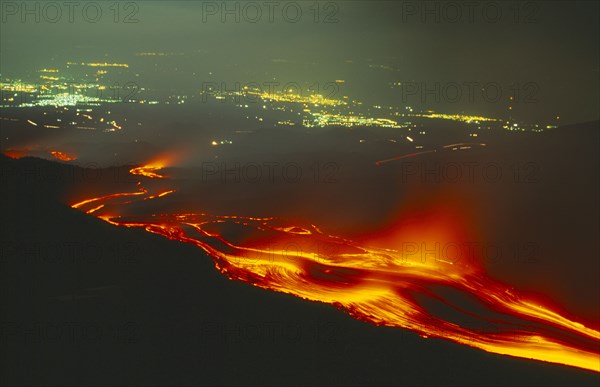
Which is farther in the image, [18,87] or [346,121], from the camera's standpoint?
[346,121]

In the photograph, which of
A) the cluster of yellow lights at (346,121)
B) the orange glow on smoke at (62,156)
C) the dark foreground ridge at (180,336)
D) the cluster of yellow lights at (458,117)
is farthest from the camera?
the cluster of yellow lights at (458,117)

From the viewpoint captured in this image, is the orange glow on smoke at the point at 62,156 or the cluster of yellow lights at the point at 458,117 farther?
the cluster of yellow lights at the point at 458,117

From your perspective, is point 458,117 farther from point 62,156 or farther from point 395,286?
point 395,286

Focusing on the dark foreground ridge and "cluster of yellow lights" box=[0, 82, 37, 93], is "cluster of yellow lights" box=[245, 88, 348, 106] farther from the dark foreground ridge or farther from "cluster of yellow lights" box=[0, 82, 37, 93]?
the dark foreground ridge

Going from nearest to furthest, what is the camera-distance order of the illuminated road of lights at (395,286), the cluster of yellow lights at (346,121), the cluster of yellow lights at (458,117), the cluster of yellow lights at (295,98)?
the illuminated road of lights at (395,286)
the cluster of yellow lights at (346,121)
the cluster of yellow lights at (458,117)
the cluster of yellow lights at (295,98)

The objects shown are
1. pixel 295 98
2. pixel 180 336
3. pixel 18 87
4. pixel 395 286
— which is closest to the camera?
pixel 180 336

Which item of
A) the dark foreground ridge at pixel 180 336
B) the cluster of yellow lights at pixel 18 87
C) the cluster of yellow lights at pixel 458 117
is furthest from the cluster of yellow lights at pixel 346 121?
the dark foreground ridge at pixel 180 336

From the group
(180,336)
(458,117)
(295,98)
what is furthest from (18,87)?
(180,336)

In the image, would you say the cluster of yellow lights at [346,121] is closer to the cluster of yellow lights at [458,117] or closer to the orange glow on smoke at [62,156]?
the cluster of yellow lights at [458,117]

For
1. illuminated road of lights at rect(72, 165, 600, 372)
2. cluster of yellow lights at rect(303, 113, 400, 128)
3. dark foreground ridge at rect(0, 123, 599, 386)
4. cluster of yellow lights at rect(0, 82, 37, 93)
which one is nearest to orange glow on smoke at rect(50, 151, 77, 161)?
cluster of yellow lights at rect(0, 82, 37, 93)

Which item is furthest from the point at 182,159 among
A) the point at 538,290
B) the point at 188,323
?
the point at 188,323
